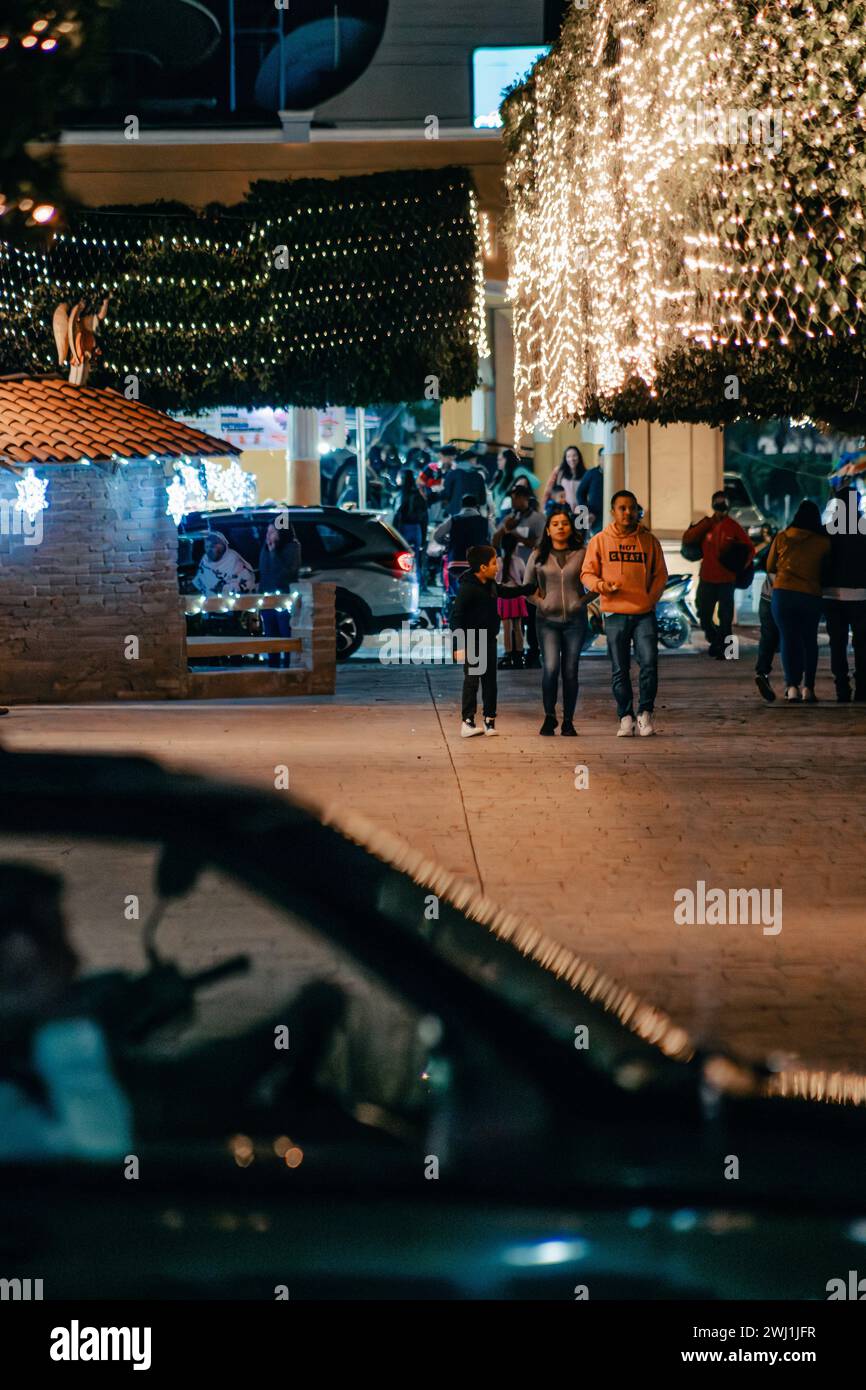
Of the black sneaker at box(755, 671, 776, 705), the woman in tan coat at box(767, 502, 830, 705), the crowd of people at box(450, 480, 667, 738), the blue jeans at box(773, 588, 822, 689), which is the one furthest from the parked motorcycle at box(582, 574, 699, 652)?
the crowd of people at box(450, 480, 667, 738)

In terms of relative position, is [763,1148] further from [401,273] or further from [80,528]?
[401,273]

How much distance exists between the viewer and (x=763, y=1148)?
3.37m

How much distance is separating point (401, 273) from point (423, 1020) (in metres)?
21.9

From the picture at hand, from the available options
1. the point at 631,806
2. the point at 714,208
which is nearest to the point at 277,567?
the point at 714,208

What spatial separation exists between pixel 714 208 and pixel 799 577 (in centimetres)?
324

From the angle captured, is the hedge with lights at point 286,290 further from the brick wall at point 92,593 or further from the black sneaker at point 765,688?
the black sneaker at point 765,688

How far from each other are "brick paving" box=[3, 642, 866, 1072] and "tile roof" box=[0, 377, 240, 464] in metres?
2.39

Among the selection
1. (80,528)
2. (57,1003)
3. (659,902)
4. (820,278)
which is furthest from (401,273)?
(57,1003)

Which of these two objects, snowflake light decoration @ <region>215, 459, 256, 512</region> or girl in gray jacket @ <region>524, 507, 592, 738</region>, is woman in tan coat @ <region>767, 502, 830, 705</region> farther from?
snowflake light decoration @ <region>215, 459, 256, 512</region>

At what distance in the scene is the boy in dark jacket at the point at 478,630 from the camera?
1402 centimetres

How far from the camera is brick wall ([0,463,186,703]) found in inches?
677

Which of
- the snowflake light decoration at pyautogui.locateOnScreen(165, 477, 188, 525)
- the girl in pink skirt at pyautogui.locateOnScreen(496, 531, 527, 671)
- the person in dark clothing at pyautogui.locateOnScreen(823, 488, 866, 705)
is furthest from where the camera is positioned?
the girl in pink skirt at pyautogui.locateOnScreen(496, 531, 527, 671)

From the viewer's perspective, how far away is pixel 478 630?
46.1 feet

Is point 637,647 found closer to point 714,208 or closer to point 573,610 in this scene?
point 573,610
